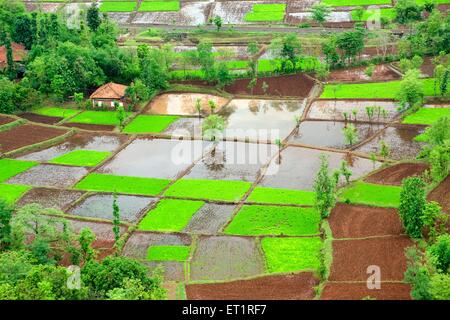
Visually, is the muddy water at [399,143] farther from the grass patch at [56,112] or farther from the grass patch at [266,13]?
the grass patch at [266,13]

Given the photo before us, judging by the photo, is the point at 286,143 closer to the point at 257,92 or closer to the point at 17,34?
the point at 257,92

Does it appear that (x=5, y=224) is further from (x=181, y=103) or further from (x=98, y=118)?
(x=181, y=103)

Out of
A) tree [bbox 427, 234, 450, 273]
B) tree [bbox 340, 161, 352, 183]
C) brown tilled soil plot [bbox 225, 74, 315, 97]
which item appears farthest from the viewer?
brown tilled soil plot [bbox 225, 74, 315, 97]

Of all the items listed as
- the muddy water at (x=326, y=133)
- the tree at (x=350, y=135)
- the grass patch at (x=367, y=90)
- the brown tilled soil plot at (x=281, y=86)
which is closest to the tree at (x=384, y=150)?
the tree at (x=350, y=135)

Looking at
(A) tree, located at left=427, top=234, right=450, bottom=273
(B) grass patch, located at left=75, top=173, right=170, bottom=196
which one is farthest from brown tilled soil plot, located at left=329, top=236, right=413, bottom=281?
(B) grass patch, located at left=75, top=173, right=170, bottom=196

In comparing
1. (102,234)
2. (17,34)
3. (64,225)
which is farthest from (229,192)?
(17,34)

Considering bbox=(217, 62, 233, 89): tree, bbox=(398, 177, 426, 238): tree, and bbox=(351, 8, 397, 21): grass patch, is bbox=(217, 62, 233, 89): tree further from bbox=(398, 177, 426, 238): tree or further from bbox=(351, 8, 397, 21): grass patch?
bbox=(398, 177, 426, 238): tree

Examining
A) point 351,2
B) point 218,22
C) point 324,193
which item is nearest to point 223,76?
point 218,22
